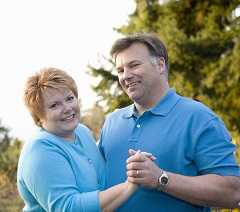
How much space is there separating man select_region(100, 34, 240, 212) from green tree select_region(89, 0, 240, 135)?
10106 mm

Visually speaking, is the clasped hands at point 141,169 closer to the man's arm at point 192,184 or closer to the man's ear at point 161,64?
the man's arm at point 192,184

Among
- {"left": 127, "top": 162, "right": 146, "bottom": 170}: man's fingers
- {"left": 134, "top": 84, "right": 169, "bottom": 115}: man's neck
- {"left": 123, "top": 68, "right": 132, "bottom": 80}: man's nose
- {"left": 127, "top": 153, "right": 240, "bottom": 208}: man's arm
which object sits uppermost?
{"left": 123, "top": 68, "right": 132, "bottom": 80}: man's nose

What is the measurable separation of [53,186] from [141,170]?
445 millimetres

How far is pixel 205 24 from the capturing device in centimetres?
1451

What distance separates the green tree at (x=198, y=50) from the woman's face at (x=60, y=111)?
34.3ft

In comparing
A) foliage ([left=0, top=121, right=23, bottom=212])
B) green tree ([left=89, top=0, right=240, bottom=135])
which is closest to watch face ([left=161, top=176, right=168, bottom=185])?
foliage ([left=0, top=121, right=23, bottom=212])

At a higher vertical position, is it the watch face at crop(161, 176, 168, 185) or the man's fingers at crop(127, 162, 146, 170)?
the man's fingers at crop(127, 162, 146, 170)

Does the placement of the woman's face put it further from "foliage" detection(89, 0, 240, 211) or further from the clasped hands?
"foliage" detection(89, 0, 240, 211)

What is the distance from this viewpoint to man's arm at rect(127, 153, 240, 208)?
8.89 feet

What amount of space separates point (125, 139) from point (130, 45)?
0.55m

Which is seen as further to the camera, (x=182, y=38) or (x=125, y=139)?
(x=182, y=38)

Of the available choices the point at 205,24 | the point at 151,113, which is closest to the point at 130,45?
the point at 151,113

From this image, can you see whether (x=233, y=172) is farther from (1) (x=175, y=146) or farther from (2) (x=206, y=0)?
(2) (x=206, y=0)

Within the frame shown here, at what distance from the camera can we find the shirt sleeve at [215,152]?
2.91 m
